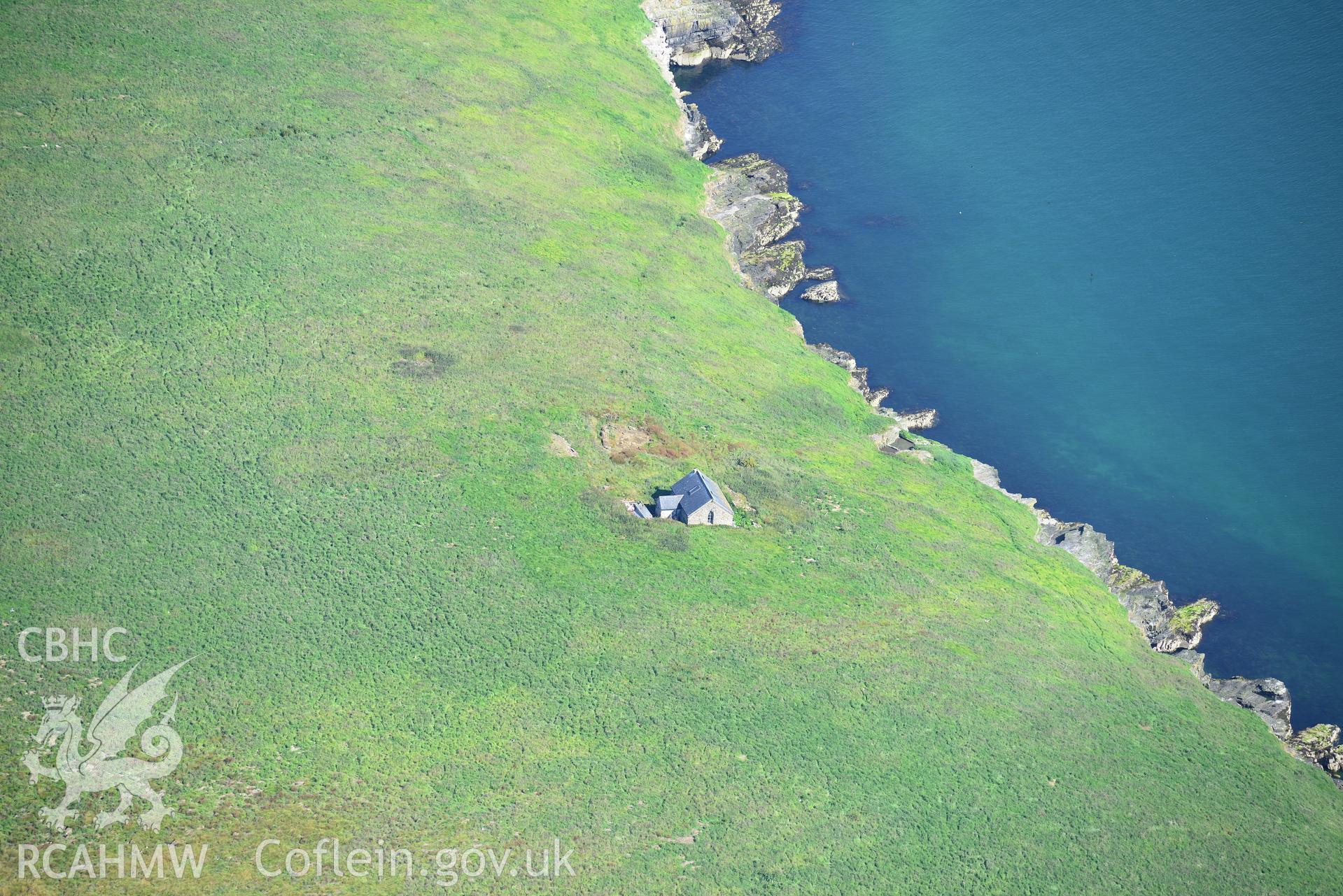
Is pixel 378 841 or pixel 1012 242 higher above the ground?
pixel 1012 242

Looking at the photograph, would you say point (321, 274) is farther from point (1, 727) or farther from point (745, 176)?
point (745, 176)

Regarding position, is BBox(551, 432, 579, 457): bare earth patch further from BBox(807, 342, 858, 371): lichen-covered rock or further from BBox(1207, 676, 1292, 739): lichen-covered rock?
BBox(1207, 676, 1292, 739): lichen-covered rock

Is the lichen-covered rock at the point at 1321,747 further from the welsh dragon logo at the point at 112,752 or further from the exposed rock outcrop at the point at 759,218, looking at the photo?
the welsh dragon logo at the point at 112,752

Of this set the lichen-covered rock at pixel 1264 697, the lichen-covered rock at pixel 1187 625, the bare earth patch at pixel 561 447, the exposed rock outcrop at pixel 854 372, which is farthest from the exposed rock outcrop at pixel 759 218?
the lichen-covered rock at pixel 1264 697

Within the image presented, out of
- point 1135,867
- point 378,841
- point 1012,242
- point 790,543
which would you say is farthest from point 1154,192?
point 378,841

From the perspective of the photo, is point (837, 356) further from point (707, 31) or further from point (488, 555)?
point (707, 31)

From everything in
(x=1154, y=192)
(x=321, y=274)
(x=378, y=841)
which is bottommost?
(x=378, y=841)
